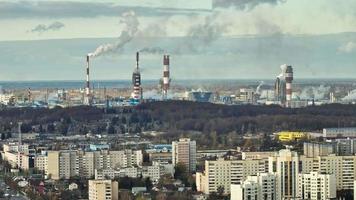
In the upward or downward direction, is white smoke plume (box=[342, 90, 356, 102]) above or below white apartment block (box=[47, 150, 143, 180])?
above

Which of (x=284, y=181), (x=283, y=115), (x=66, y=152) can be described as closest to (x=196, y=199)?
(x=284, y=181)

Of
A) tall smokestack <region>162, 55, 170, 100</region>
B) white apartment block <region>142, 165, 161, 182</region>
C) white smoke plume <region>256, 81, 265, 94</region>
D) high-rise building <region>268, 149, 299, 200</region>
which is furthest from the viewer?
tall smokestack <region>162, 55, 170, 100</region>

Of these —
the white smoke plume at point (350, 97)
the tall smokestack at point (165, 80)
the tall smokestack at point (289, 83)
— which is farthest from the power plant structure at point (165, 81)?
the white smoke plume at point (350, 97)

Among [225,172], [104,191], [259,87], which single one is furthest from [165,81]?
[104,191]

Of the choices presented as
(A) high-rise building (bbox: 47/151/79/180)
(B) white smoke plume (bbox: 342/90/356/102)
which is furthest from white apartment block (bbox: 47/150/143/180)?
(B) white smoke plume (bbox: 342/90/356/102)

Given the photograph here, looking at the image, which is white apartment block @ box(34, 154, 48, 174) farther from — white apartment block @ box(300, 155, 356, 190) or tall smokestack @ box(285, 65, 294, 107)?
tall smokestack @ box(285, 65, 294, 107)

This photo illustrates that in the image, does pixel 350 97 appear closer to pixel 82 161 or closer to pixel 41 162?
pixel 41 162
